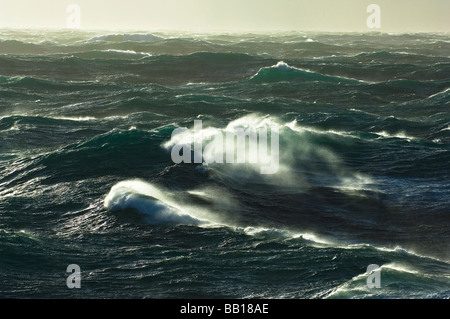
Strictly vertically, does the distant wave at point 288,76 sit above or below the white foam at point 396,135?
above

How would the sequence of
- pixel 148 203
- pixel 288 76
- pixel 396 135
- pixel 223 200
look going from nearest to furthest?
pixel 148 203 < pixel 223 200 < pixel 396 135 < pixel 288 76

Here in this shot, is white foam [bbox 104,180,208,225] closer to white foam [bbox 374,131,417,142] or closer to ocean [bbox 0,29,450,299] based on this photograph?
ocean [bbox 0,29,450,299]

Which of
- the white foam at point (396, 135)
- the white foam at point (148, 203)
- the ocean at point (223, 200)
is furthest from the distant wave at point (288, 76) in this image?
the white foam at point (148, 203)

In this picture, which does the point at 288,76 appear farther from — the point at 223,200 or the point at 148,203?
the point at 148,203

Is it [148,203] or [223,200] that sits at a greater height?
[148,203]

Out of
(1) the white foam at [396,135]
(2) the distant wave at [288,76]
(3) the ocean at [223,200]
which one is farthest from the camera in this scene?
(2) the distant wave at [288,76]

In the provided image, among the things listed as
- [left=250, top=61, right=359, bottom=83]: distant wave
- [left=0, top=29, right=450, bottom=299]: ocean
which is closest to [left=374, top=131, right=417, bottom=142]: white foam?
[left=0, top=29, right=450, bottom=299]: ocean

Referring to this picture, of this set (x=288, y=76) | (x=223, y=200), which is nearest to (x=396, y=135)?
(x=223, y=200)

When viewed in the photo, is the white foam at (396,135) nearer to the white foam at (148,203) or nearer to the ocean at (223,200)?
the ocean at (223,200)

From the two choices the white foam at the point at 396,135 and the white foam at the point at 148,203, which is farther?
the white foam at the point at 396,135
